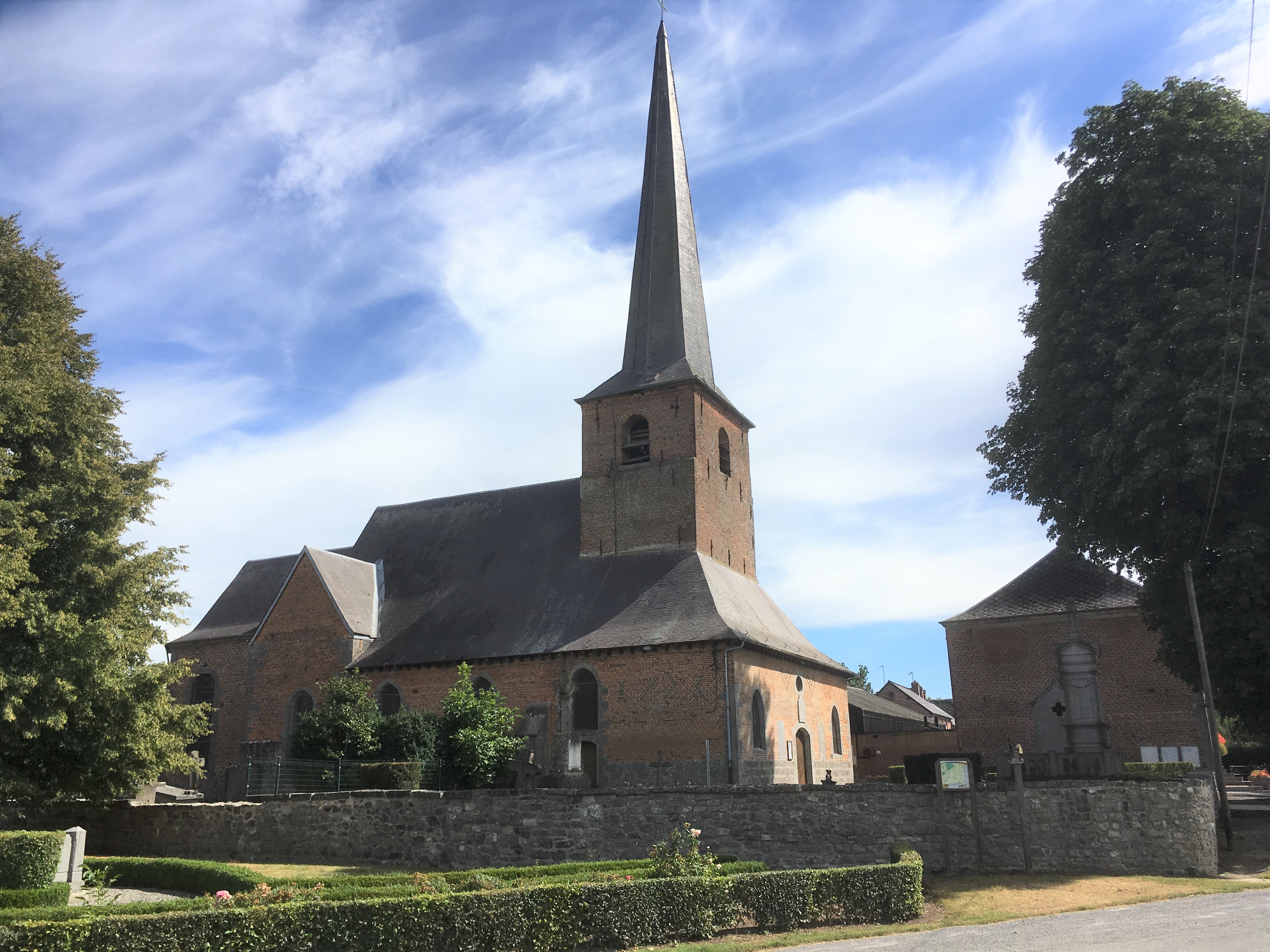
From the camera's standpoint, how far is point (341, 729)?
24.6 metres

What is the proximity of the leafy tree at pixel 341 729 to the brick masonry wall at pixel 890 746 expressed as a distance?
2428 centimetres

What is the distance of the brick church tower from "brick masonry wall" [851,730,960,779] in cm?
1562

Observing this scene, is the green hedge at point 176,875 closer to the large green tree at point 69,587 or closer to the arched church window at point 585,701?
the large green tree at point 69,587

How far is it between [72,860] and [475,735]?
32.2 feet

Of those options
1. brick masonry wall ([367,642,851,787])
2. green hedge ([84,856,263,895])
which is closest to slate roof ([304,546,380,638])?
brick masonry wall ([367,642,851,787])

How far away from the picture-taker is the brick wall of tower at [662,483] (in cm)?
2919

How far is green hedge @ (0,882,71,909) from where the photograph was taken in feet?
41.3

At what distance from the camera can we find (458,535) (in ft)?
109

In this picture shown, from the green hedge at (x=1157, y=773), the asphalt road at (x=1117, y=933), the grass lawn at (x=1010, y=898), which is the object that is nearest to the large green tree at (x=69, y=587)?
the grass lawn at (x=1010, y=898)

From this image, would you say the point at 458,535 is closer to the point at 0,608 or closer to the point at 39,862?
the point at 0,608

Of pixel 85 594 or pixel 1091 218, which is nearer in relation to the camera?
pixel 85 594

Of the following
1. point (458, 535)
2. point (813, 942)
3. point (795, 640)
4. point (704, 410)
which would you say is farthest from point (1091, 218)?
point (458, 535)

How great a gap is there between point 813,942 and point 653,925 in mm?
1924

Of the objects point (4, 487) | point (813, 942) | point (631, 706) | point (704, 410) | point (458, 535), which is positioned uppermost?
point (704, 410)
